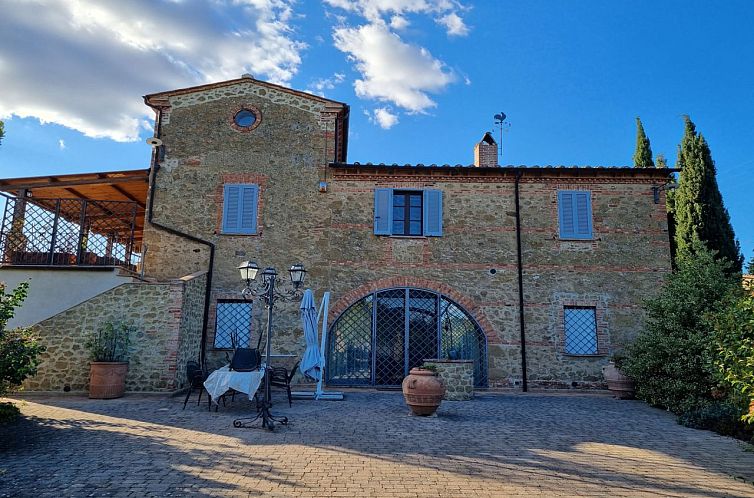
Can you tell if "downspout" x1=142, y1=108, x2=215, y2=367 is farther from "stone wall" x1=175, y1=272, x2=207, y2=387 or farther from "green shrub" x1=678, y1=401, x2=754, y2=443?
"green shrub" x1=678, y1=401, x2=754, y2=443

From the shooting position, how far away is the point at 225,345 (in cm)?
1162

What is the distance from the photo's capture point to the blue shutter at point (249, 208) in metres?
12.2

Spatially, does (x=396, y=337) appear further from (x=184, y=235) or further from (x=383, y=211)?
(x=184, y=235)

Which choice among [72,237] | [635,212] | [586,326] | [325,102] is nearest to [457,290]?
[586,326]

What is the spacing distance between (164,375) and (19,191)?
572 cm

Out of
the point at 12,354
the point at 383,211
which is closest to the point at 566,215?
the point at 383,211

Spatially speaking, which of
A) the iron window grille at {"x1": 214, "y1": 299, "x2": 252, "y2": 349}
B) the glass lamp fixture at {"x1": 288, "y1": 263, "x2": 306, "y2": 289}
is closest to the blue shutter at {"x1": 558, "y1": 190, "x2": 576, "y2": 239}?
the glass lamp fixture at {"x1": 288, "y1": 263, "x2": 306, "y2": 289}

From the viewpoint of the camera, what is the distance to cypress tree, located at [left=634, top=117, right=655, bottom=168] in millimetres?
18266

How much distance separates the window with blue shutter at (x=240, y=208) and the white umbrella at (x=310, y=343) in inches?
130

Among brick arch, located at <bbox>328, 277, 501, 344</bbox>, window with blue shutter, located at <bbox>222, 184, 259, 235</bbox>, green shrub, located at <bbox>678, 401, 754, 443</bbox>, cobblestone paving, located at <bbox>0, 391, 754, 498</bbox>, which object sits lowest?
cobblestone paving, located at <bbox>0, 391, 754, 498</bbox>

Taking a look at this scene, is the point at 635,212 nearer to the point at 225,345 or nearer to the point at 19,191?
the point at 225,345

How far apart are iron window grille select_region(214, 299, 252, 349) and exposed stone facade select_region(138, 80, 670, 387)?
270 millimetres

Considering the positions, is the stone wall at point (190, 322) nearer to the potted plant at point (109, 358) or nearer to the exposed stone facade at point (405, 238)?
the exposed stone facade at point (405, 238)

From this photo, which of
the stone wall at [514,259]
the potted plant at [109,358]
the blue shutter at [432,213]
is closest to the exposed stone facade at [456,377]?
the stone wall at [514,259]
